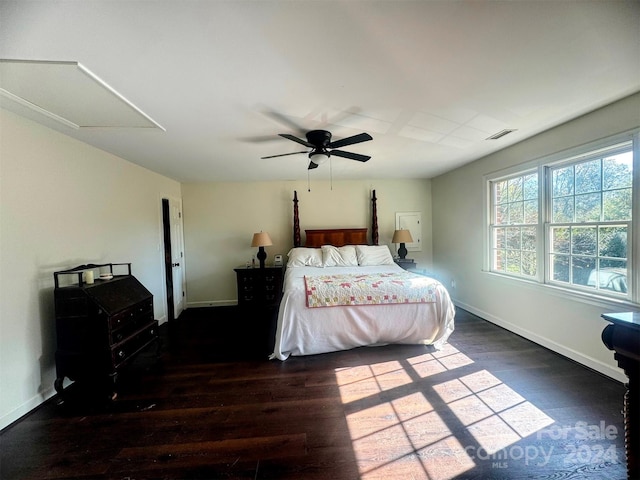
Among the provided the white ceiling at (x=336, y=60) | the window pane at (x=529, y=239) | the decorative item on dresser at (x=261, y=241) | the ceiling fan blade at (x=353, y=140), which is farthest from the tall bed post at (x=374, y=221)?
the ceiling fan blade at (x=353, y=140)

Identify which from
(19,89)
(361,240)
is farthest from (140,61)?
(361,240)

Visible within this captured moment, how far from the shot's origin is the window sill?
207 cm

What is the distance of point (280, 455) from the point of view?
1.52 m

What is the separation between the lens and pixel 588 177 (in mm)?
2398

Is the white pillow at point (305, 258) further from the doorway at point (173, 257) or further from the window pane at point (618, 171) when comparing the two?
the window pane at point (618, 171)

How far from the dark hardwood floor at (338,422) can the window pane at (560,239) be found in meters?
1.10

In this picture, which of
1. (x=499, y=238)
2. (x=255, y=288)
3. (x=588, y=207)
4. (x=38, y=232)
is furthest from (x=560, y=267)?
(x=38, y=232)

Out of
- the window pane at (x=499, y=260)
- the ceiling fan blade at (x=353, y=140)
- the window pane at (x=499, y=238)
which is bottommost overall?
the window pane at (x=499, y=260)

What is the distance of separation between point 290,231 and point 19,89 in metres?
3.66

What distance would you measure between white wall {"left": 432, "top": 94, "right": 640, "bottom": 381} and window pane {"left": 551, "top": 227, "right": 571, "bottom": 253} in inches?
18.1

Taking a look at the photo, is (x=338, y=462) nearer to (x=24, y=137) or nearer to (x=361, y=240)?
(x=24, y=137)

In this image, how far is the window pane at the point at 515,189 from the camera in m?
3.20

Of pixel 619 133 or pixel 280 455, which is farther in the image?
pixel 619 133

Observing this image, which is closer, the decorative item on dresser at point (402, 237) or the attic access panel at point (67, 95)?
the attic access panel at point (67, 95)
